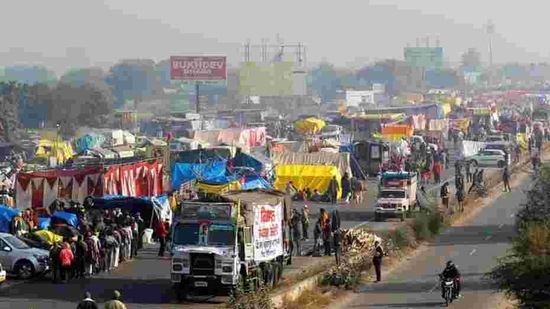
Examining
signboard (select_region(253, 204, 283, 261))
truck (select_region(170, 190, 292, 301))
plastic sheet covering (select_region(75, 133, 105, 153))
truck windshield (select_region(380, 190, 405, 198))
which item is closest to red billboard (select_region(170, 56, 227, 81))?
plastic sheet covering (select_region(75, 133, 105, 153))

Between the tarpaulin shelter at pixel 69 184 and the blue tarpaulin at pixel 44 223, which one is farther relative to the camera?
the tarpaulin shelter at pixel 69 184

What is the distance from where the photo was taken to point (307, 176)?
156 ft

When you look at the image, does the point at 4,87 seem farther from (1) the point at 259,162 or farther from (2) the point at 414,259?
(2) the point at 414,259

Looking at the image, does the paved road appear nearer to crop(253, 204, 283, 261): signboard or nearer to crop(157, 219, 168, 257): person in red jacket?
crop(253, 204, 283, 261): signboard

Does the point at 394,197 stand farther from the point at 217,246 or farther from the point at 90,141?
the point at 90,141

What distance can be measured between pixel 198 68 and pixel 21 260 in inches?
4068

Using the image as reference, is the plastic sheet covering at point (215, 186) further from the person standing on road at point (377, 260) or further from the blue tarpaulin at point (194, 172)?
the person standing on road at point (377, 260)

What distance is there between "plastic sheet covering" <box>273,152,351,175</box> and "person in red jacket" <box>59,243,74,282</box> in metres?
22.6

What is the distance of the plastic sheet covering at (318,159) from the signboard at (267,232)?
71.1 ft

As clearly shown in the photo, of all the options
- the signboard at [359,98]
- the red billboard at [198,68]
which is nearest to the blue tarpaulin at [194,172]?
the red billboard at [198,68]

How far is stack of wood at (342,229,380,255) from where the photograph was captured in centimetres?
3153

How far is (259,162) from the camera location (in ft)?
155

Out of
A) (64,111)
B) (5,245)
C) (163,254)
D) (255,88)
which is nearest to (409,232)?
(163,254)

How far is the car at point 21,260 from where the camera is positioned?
26.9 meters
